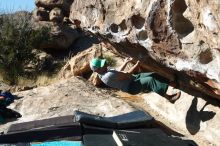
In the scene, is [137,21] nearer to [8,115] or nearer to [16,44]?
[8,115]

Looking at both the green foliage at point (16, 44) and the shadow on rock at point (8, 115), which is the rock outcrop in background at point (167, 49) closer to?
the shadow on rock at point (8, 115)

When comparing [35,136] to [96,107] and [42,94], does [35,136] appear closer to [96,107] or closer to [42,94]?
[96,107]

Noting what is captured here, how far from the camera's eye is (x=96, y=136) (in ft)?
21.3

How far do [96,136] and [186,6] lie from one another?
6.34 ft

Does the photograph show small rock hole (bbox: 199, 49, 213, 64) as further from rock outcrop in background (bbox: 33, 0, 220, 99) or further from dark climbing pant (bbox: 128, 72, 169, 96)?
dark climbing pant (bbox: 128, 72, 169, 96)

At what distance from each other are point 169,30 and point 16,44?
13711mm

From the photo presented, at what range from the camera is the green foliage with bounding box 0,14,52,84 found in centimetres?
1950

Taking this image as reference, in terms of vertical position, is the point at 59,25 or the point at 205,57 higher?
the point at 205,57

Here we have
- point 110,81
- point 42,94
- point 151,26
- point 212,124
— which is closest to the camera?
point 151,26

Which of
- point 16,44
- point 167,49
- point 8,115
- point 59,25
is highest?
point 167,49

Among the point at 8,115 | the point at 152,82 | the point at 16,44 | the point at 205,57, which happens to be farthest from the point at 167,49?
the point at 16,44

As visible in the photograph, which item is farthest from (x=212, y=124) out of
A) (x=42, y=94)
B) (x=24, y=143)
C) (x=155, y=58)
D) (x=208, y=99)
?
(x=42, y=94)

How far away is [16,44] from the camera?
20.2 meters

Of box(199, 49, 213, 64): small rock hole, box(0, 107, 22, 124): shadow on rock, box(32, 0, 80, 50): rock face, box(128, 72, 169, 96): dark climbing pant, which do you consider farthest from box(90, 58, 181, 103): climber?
box(32, 0, 80, 50): rock face
